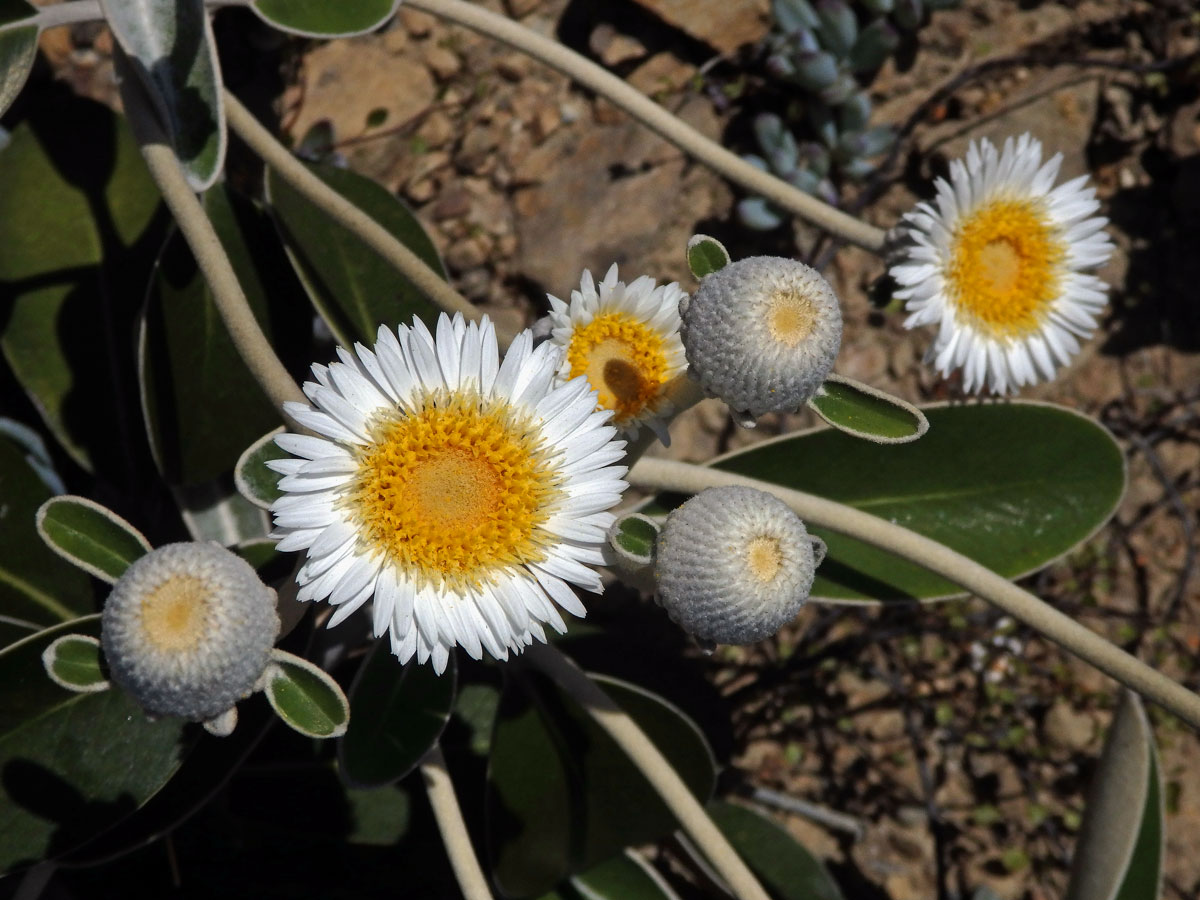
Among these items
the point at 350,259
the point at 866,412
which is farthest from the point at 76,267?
the point at 866,412

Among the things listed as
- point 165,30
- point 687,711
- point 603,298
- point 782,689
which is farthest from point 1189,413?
point 165,30

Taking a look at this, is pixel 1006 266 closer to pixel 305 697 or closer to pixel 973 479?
pixel 973 479

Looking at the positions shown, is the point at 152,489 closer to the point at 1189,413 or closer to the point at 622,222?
the point at 622,222

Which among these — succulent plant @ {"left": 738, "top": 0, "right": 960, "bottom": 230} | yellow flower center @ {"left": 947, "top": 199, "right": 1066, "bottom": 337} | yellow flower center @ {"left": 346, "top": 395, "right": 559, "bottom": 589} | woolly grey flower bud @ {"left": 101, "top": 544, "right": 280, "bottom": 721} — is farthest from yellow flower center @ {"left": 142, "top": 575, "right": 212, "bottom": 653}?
succulent plant @ {"left": 738, "top": 0, "right": 960, "bottom": 230}

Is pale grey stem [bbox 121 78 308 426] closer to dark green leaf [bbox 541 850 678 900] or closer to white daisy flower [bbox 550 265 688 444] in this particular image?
white daisy flower [bbox 550 265 688 444]

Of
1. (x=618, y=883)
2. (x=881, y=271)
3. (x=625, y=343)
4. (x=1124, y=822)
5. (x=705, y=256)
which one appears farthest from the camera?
(x=881, y=271)
